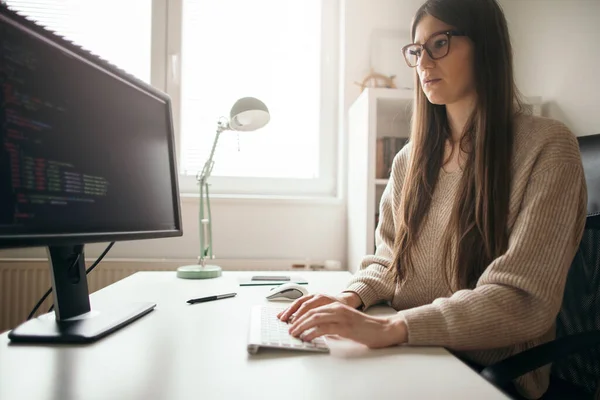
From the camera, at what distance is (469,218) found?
2.92 feet

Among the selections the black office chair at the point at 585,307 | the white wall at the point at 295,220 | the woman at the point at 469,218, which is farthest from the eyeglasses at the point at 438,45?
the white wall at the point at 295,220

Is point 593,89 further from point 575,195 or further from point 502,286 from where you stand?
point 502,286

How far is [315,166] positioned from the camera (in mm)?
2389

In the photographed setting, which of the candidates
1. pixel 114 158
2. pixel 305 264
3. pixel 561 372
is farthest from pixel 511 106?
pixel 305 264

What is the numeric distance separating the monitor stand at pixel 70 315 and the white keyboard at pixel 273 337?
0.25 m

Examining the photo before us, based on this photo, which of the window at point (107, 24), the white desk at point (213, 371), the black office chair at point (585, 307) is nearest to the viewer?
the white desk at point (213, 371)

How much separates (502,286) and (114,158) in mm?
739

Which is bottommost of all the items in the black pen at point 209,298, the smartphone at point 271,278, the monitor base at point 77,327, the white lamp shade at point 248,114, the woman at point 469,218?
the smartphone at point 271,278

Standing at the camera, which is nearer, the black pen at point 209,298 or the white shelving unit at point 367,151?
the black pen at point 209,298

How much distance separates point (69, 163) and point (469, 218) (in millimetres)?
778

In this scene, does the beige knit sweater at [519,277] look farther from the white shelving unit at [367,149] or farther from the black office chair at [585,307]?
the white shelving unit at [367,149]

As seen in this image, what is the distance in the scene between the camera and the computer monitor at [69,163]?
0.56 m

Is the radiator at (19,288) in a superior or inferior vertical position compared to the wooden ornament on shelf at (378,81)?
inferior

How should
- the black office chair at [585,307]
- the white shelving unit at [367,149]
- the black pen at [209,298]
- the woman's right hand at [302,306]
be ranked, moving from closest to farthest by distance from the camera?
1. the woman's right hand at [302,306]
2. the black office chair at [585,307]
3. the black pen at [209,298]
4. the white shelving unit at [367,149]
